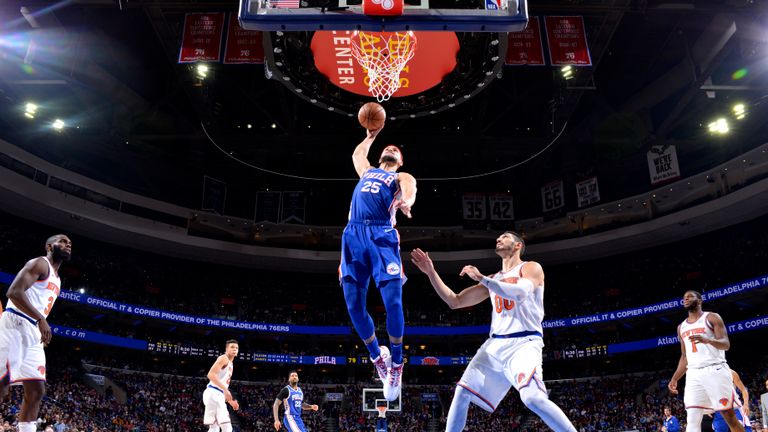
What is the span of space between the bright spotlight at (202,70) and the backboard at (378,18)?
15252 millimetres

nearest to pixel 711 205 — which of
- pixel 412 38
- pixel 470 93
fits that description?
pixel 470 93

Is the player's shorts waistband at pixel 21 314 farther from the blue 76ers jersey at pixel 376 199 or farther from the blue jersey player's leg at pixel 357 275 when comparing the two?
the blue 76ers jersey at pixel 376 199

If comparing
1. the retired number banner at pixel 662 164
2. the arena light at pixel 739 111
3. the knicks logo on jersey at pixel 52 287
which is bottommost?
the knicks logo on jersey at pixel 52 287

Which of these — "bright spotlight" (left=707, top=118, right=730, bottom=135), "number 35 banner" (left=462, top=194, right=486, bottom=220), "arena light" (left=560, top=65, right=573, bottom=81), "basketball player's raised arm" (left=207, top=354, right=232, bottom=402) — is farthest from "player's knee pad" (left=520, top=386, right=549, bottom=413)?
"number 35 banner" (left=462, top=194, right=486, bottom=220)

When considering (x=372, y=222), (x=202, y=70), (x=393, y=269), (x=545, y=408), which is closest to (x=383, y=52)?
(x=372, y=222)

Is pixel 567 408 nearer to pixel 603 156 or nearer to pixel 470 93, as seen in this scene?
pixel 603 156

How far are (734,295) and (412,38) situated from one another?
2403 cm

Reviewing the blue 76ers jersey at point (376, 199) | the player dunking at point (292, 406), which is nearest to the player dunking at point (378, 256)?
the blue 76ers jersey at point (376, 199)

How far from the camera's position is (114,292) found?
33.8 metres

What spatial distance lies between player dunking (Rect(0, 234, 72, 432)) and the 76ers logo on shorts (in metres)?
3.31

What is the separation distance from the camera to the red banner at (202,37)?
17.2 metres

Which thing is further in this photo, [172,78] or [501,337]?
[172,78]

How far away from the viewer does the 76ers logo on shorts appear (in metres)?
5.88

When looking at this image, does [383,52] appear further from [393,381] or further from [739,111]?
[739,111]
